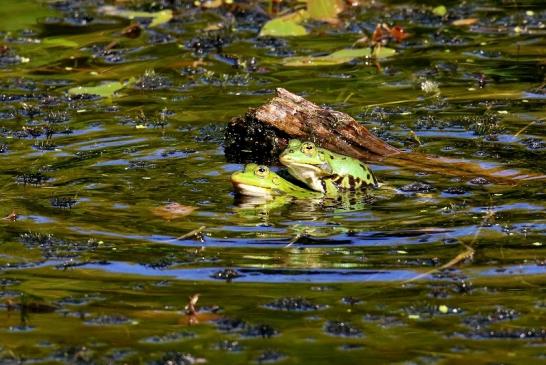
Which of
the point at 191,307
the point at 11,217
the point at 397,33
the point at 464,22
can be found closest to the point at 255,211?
the point at 11,217

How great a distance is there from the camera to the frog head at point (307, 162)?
27.6 feet

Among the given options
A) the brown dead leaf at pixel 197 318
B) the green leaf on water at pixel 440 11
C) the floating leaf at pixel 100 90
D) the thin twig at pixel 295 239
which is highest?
the green leaf on water at pixel 440 11

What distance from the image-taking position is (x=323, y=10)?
14242 millimetres

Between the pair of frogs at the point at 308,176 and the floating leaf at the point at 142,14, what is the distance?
598 centimetres

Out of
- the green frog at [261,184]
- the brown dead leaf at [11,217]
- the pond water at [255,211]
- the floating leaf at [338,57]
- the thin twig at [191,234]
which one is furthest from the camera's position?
the floating leaf at [338,57]

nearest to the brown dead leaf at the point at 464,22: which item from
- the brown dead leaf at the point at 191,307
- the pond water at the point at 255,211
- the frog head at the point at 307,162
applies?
the pond water at the point at 255,211

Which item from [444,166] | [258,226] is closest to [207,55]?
[444,166]

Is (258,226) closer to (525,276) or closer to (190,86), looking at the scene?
(525,276)

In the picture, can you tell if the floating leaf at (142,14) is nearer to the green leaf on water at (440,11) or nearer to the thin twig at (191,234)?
the green leaf on water at (440,11)

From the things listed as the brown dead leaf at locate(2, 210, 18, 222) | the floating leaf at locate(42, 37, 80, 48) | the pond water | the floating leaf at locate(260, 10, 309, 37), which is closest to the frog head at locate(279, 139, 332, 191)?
the pond water

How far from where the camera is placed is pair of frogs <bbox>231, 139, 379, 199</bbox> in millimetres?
8398

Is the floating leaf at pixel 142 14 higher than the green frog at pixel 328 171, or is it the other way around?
the floating leaf at pixel 142 14

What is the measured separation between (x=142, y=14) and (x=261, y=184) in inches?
260

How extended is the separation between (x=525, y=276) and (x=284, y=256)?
4.32 feet
